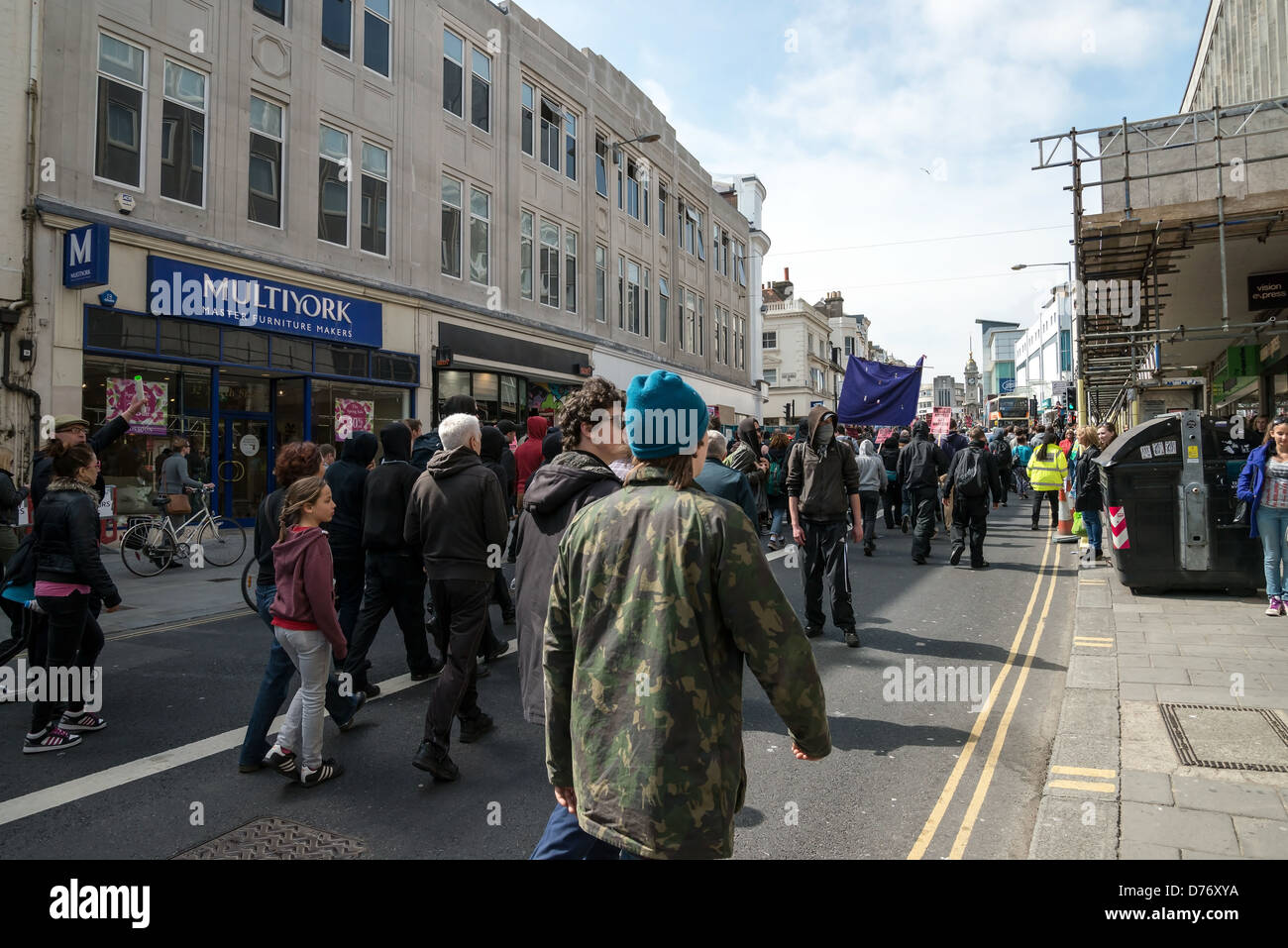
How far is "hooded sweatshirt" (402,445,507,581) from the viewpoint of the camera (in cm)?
445

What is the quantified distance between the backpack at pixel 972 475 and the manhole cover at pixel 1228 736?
18.7ft

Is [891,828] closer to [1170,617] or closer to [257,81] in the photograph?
[1170,617]

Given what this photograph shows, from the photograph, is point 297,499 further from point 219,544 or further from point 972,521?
point 972,521

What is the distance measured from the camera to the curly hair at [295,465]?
186 inches

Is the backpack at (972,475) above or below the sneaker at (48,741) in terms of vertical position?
above

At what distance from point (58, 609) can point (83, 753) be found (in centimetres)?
85

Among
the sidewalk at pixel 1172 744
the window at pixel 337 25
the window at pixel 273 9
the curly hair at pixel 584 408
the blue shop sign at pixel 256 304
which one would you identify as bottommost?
the sidewalk at pixel 1172 744

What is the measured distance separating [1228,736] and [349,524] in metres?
5.31

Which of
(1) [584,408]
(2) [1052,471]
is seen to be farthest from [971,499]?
(1) [584,408]

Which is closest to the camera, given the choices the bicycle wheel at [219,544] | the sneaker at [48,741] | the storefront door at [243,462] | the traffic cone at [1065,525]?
the sneaker at [48,741]

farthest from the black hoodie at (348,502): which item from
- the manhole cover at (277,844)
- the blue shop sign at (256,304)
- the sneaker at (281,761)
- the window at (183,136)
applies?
the window at (183,136)

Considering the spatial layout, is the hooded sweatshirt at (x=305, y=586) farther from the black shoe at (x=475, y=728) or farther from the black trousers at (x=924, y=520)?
the black trousers at (x=924, y=520)
